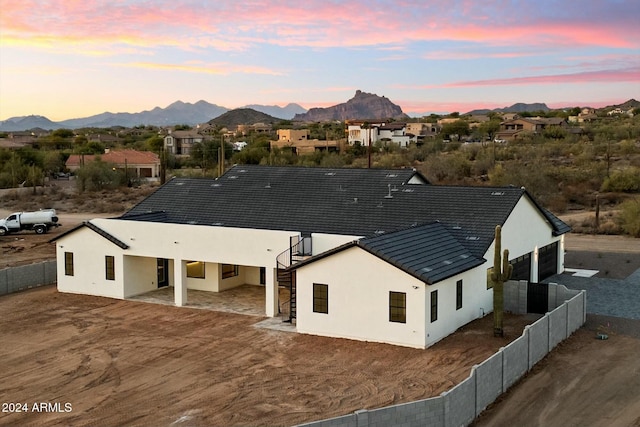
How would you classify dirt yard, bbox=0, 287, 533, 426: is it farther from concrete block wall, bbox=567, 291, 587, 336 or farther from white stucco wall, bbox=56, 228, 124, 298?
white stucco wall, bbox=56, 228, 124, 298

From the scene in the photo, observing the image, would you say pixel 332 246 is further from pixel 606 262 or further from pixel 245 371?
pixel 606 262

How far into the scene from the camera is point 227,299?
97.8 ft

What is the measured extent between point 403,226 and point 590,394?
11.7m

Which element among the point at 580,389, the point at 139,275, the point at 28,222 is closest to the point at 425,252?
the point at 580,389

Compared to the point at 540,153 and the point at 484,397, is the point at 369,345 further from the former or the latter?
the point at 540,153

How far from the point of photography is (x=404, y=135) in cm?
13250

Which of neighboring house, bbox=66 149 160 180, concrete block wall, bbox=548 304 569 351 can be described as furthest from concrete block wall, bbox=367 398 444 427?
neighboring house, bbox=66 149 160 180

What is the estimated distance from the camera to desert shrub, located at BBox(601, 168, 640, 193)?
202ft

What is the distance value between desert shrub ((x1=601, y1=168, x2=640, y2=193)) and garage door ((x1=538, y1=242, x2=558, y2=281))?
31292mm

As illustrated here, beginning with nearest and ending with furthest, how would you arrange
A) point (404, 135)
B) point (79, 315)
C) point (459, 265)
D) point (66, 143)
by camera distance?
point (459, 265), point (79, 315), point (404, 135), point (66, 143)

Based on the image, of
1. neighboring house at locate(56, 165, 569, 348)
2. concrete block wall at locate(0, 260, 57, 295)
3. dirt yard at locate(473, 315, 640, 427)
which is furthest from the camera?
concrete block wall at locate(0, 260, 57, 295)

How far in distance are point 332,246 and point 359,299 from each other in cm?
378

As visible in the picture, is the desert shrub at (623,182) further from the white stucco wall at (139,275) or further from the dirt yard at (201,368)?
the white stucco wall at (139,275)

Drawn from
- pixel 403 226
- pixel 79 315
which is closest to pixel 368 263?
pixel 403 226
